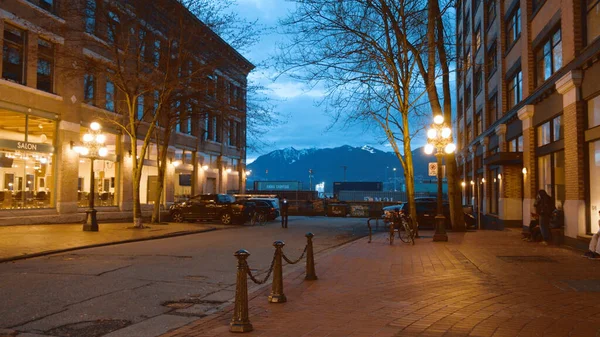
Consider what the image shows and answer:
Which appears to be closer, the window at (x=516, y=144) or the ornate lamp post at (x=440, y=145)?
the ornate lamp post at (x=440, y=145)

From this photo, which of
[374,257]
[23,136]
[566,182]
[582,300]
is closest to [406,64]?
[566,182]

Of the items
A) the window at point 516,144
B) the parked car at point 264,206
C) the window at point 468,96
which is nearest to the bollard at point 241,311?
the window at point 516,144

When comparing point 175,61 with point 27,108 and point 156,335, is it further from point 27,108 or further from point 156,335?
point 156,335

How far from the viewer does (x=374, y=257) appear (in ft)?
45.5

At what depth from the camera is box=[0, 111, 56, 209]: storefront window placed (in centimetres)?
2197

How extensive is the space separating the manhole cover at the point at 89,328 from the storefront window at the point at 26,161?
17.6 m

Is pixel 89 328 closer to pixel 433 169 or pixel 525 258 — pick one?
pixel 525 258

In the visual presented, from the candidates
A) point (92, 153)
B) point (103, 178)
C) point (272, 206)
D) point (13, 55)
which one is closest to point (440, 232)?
point (92, 153)

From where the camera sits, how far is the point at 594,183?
15.1 m

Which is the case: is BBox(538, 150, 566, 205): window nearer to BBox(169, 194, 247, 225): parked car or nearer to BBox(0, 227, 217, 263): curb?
BBox(0, 227, 217, 263): curb

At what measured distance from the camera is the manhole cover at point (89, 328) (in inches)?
246

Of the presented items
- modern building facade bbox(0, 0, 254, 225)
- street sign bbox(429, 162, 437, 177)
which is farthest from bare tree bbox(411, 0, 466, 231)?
modern building facade bbox(0, 0, 254, 225)

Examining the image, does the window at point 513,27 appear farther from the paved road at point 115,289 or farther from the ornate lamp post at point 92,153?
the ornate lamp post at point 92,153

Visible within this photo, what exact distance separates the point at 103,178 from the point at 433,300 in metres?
25.1
